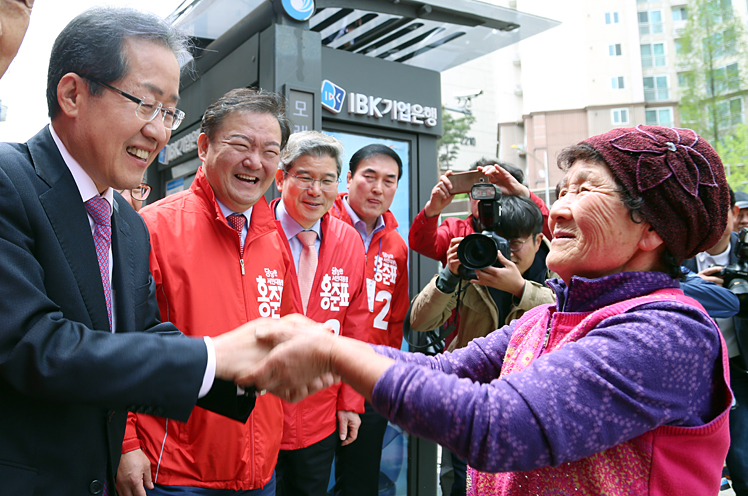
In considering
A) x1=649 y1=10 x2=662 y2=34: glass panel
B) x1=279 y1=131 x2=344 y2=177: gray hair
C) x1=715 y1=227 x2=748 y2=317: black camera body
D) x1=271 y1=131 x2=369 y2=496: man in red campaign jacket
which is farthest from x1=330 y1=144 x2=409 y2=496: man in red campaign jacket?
x1=649 y1=10 x2=662 y2=34: glass panel

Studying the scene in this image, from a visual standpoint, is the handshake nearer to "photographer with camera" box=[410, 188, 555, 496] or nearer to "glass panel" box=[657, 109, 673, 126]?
"photographer with camera" box=[410, 188, 555, 496]

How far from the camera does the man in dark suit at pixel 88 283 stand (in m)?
1.35

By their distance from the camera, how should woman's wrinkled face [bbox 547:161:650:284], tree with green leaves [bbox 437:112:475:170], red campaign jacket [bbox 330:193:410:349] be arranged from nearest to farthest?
1. woman's wrinkled face [bbox 547:161:650:284]
2. red campaign jacket [bbox 330:193:410:349]
3. tree with green leaves [bbox 437:112:475:170]

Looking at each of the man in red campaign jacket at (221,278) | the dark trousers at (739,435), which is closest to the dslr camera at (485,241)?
the man in red campaign jacket at (221,278)

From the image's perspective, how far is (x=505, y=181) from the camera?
11.4 ft

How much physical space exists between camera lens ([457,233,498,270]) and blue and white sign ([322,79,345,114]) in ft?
7.93

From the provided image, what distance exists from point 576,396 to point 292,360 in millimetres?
786

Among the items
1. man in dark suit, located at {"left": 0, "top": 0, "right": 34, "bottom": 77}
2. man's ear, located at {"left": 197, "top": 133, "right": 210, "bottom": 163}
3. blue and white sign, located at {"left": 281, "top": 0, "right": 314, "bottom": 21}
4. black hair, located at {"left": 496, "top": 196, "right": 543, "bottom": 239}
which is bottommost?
black hair, located at {"left": 496, "top": 196, "right": 543, "bottom": 239}

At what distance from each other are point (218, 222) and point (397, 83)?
3.28 metres

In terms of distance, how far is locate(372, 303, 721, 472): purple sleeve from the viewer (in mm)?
1170

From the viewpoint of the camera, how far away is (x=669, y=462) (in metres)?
1.25

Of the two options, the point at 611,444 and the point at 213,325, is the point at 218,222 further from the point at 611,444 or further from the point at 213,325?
the point at 611,444

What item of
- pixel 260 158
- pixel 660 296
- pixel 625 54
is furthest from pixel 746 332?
pixel 625 54

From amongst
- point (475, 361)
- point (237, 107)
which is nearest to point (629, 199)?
point (475, 361)
